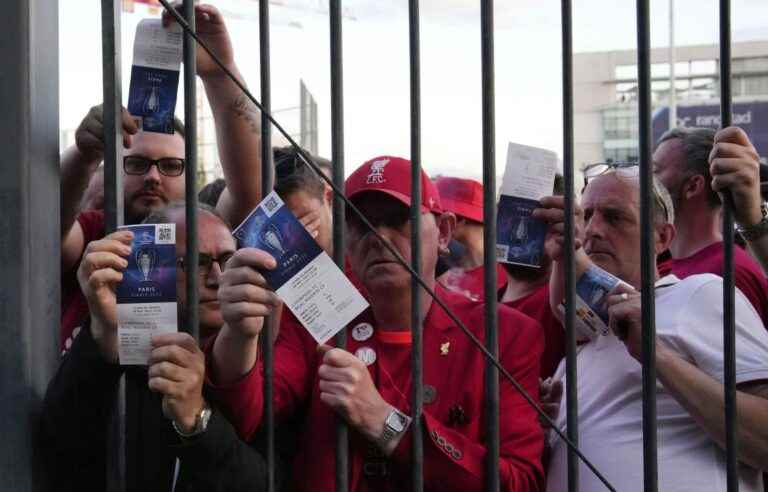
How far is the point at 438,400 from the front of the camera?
2016 mm

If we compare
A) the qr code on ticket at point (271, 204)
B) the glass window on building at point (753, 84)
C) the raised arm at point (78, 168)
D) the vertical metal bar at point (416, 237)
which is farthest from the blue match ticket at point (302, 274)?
the glass window on building at point (753, 84)

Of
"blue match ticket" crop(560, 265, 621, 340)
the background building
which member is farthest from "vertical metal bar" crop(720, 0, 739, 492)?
the background building

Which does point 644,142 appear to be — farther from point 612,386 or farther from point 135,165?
point 135,165

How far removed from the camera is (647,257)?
5.49 feet

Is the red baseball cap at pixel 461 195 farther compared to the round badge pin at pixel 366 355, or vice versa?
the red baseball cap at pixel 461 195

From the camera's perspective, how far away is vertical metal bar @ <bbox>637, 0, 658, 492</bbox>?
1.66 meters

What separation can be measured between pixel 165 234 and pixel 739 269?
6.01ft

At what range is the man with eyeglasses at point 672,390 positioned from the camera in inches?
75.4

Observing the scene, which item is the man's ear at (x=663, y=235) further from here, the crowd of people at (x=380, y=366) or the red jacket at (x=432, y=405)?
the red jacket at (x=432, y=405)

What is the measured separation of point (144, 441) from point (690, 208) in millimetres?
2101

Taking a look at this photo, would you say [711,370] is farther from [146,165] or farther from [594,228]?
[146,165]

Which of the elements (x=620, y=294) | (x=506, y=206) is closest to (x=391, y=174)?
(x=506, y=206)

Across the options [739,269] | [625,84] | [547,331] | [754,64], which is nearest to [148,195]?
[547,331]

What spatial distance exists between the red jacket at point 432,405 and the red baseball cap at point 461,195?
189 centimetres
